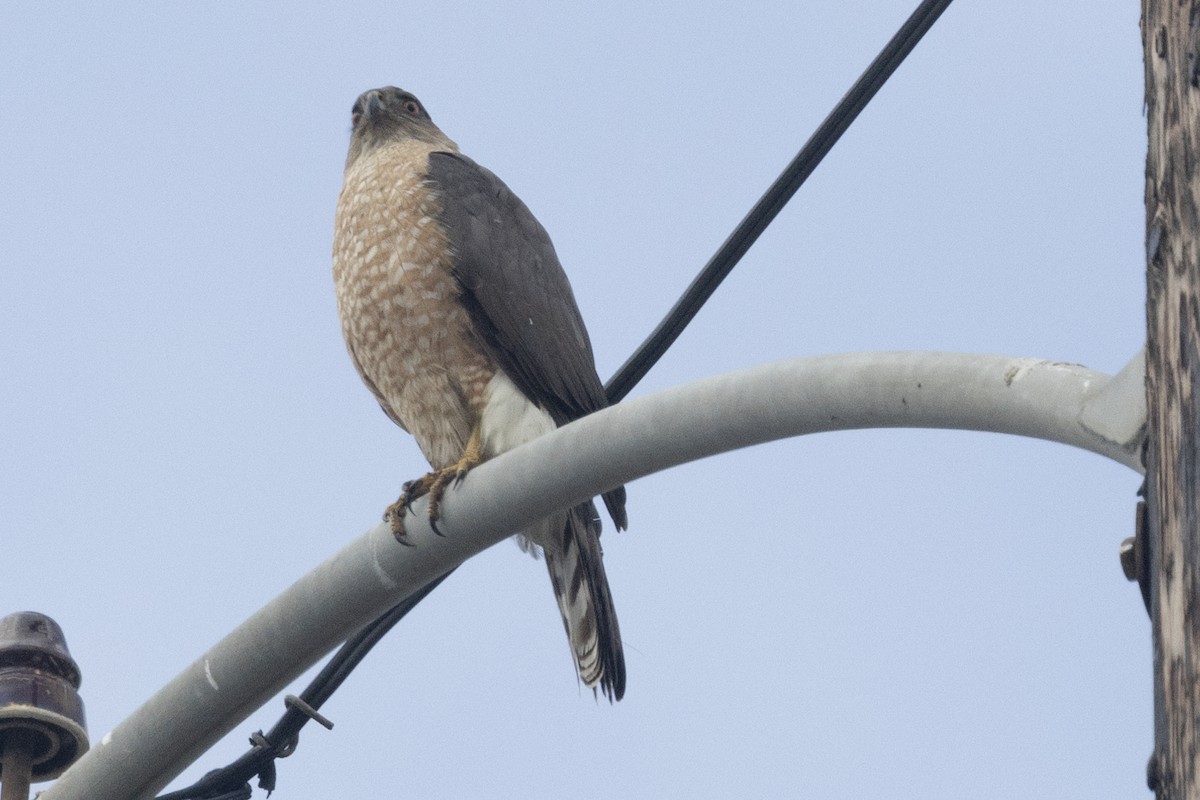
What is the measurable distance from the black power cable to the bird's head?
2.55 m

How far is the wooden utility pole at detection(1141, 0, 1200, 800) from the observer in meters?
1.99

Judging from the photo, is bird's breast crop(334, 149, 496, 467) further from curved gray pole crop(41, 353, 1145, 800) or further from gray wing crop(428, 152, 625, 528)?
curved gray pole crop(41, 353, 1145, 800)

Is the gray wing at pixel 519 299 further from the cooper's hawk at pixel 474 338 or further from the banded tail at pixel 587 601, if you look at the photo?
the banded tail at pixel 587 601

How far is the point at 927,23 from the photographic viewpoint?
4.80m

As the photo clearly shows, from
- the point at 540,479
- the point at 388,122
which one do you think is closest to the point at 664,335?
the point at 540,479

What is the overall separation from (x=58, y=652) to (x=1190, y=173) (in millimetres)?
3006

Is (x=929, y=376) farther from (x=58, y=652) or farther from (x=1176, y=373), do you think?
(x=58, y=652)

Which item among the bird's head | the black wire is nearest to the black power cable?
the black wire

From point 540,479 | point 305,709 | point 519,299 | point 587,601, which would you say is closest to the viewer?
point 540,479

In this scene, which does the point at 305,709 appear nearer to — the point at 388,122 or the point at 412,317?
the point at 412,317

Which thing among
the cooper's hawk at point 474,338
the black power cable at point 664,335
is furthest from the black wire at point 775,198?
the cooper's hawk at point 474,338

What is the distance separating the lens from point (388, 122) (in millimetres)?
7105

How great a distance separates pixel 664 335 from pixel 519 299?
143 centimetres

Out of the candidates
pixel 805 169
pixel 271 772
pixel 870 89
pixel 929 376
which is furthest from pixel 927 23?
pixel 271 772
